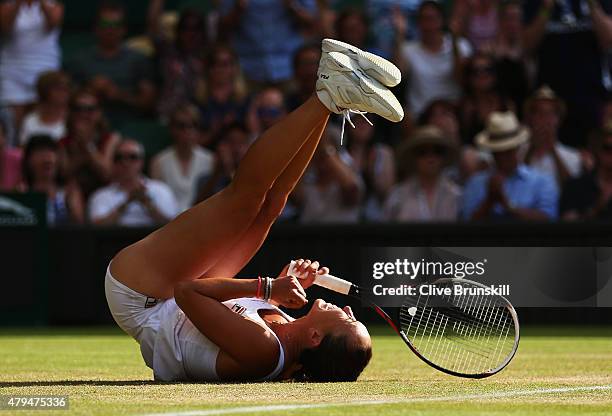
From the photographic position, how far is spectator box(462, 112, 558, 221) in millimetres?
12164

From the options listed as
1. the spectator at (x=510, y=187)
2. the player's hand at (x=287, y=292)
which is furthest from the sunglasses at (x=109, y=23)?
the player's hand at (x=287, y=292)

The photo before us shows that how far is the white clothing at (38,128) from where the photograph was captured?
45.8 ft

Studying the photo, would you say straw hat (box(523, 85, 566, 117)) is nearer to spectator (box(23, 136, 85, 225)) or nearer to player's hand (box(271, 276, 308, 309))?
spectator (box(23, 136, 85, 225))

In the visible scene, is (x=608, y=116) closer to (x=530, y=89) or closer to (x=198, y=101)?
(x=530, y=89)

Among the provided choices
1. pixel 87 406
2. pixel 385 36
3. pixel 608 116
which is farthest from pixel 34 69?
pixel 87 406

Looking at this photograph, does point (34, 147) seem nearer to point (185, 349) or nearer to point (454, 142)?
point (454, 142)

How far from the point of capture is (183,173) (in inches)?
525

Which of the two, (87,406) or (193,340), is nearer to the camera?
(87,406)

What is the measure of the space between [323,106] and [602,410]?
7.17ft

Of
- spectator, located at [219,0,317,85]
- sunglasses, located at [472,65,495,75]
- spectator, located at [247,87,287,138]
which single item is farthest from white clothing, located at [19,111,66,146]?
sunglasses, located at [472,65,495,75]

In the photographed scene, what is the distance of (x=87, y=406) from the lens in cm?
529

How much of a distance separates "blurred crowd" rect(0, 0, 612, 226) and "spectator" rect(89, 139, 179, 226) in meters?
0.02

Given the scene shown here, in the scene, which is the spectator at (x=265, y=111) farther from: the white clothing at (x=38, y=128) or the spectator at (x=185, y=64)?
the white clothing at (x=38, y=128)

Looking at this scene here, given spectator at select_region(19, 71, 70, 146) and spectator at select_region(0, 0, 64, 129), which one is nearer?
spectator at select_region(19, 71, 70, 146)
